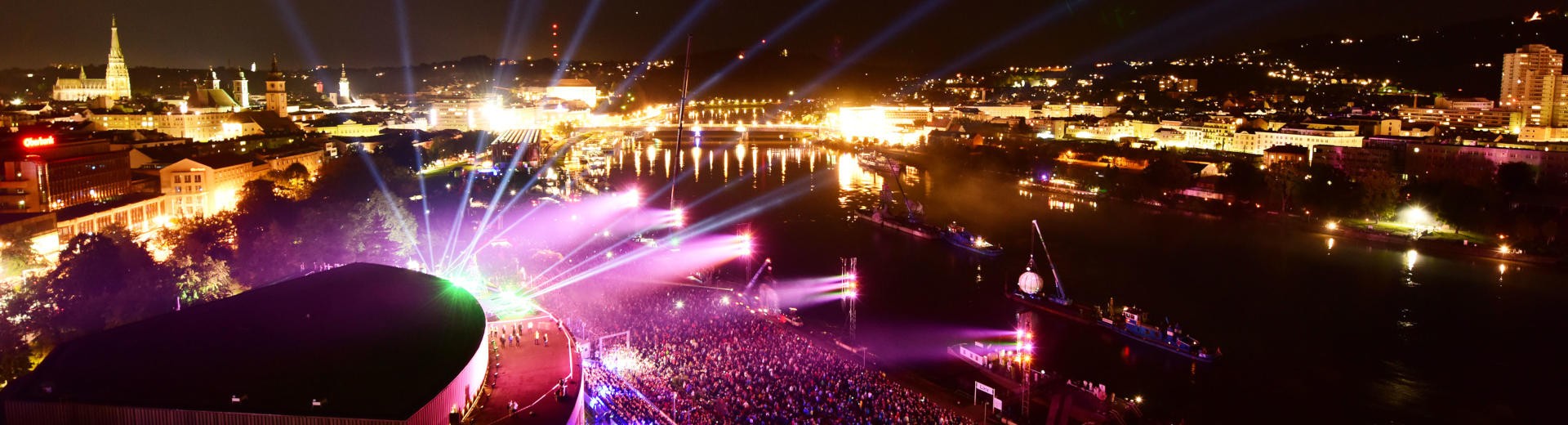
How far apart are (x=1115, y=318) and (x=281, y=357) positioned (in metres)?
7.12

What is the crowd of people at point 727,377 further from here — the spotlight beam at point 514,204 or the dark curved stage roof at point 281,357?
the spotlight beam at point 514,204

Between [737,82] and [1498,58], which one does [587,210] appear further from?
[737,82]

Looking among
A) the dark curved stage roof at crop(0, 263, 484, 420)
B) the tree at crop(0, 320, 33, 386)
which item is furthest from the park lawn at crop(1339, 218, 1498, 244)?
the tree at crop(0, 320, 33, 386)

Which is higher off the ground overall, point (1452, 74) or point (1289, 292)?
point (1452, 74)

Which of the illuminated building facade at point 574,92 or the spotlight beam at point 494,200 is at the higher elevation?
the illuminated building facade at point 574,92

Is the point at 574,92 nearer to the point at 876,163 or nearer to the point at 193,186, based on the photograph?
the point at 876,163

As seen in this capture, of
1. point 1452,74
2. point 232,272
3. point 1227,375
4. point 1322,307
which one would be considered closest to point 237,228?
point 232,272

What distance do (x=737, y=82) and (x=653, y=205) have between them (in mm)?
48160

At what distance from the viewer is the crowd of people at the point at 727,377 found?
6.07 meters

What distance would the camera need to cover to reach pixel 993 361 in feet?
25.5

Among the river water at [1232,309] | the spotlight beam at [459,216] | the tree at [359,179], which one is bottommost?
the river water at [1232,309]

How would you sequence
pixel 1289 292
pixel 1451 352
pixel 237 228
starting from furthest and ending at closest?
pixel 1289 292 → pixel 237 228 → pixel 1451 352

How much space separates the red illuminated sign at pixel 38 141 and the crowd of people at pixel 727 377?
244 inches

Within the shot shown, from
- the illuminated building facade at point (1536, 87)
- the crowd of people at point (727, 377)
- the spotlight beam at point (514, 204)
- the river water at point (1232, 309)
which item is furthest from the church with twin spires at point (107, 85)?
the illuminated building facade at point (1536, 87)
